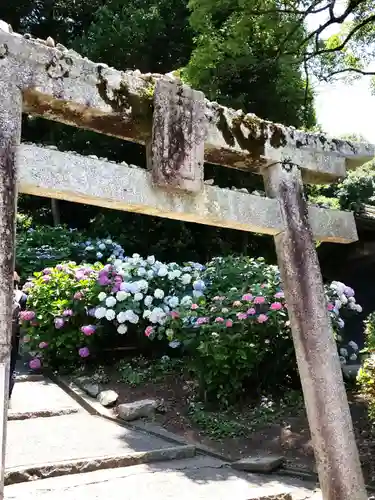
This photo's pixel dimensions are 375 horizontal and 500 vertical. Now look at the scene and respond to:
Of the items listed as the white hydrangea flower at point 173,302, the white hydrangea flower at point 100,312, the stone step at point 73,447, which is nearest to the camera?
the stone step at point 73,447

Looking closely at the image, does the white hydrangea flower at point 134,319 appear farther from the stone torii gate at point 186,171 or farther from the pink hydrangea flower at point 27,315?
the stone torii gate at point 186,171

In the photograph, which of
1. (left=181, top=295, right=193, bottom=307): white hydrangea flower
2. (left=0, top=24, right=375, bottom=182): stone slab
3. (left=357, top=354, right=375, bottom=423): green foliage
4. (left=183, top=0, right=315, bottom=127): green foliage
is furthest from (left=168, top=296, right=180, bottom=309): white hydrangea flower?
(left=183, top=0, right=315, bottom=127): green foliage

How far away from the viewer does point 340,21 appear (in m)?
9.46

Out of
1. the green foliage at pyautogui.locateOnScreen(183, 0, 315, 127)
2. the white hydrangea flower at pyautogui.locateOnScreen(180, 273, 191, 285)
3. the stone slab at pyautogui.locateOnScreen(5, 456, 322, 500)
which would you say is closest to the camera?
the stone slab at pyautogui.locateOnScreen(5, 456, 322, 500)

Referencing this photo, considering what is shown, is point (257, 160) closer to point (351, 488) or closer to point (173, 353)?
point (351, 488)

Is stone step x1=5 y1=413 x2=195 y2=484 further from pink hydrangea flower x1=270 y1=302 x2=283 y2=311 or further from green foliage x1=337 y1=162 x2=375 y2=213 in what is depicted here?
green foliage x1=337 y1=162 x2=375 y2=213

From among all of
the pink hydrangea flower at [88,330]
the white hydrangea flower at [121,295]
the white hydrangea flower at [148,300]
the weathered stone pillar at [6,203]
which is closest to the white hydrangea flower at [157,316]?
the white hydrangea flower at [148,300]

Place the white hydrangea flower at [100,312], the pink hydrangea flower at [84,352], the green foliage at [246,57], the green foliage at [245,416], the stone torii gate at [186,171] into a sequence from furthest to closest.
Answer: the green foliage at [246,57], the pink hydrangea flower at [84,352], the white hydrangea flower at [100,312], the green foliage at [245,416], the stone torii gate at [186,171]

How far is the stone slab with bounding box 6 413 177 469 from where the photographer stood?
5.54 metres

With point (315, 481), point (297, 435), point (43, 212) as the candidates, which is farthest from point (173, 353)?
point (43, 212)

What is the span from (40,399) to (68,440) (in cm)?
164

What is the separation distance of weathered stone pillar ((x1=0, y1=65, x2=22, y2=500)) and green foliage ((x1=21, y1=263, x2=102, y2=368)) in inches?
236

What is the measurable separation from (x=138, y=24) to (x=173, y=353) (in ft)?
25.5

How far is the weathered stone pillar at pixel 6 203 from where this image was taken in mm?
2648
